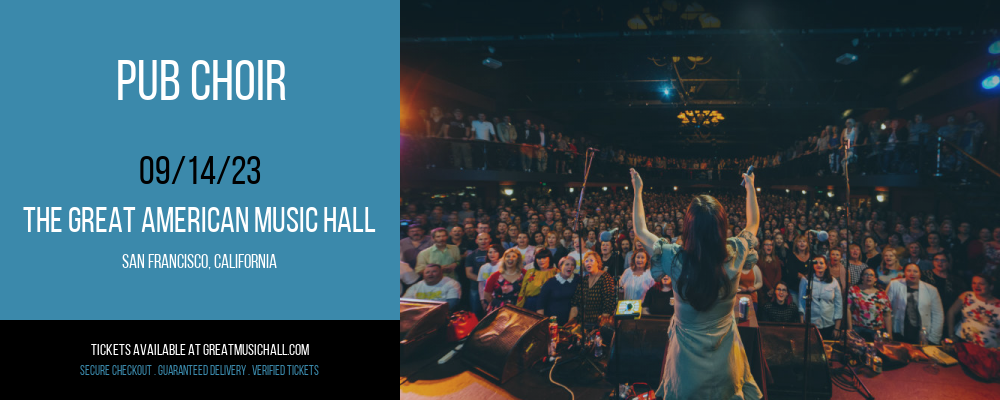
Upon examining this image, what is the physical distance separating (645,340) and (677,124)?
15.0 metres

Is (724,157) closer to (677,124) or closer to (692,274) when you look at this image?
(677,124)

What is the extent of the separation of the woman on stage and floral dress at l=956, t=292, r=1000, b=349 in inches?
126

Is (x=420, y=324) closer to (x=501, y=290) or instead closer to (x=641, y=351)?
(x=501, y=290)

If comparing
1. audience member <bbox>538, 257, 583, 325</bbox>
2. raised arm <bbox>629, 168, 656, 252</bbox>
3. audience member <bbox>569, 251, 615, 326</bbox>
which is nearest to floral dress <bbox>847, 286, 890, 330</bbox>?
audience member <bbox>569, 251, 615, 326</bbox>

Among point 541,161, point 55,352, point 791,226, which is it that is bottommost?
point 55,352

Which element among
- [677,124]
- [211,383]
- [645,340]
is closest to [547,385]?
[645,340]

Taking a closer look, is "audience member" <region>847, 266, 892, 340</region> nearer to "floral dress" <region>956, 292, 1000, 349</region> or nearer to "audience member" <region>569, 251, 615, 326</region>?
"floral dress" <region>956, 292, 1000, 349</region>

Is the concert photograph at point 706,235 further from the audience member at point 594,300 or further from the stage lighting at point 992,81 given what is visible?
the stage lighting at point 992,81

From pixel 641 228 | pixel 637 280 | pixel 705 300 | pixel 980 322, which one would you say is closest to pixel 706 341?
pixel 705 300

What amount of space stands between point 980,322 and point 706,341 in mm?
3592

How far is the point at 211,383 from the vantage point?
9.16 ft

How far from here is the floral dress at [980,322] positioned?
10.6 feet

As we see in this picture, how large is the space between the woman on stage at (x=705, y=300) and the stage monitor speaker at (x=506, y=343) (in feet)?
5.52

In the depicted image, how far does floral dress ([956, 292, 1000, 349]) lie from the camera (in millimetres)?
3232
